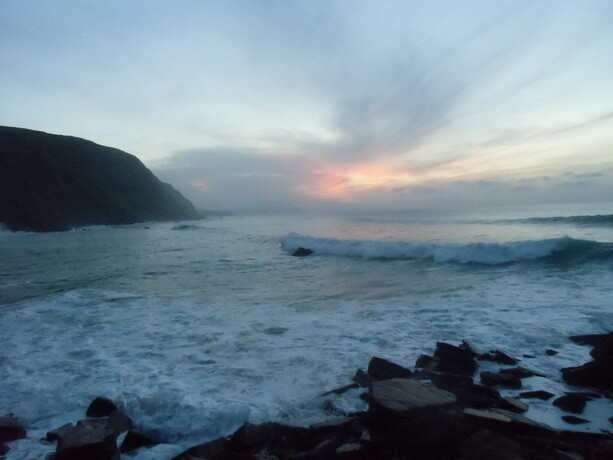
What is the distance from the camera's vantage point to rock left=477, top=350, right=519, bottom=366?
5309 millimetres

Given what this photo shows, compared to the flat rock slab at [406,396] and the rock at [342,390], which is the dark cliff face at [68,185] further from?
the flat rock slab at [406,396]

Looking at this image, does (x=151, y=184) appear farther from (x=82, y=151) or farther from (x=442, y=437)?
(x=442, y=437)

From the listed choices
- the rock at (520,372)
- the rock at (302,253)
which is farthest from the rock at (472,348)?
the rock at (302,253)

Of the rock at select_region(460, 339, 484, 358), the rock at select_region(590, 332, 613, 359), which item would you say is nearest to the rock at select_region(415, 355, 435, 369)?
the rock at select_region(460, 339, 484, 358)

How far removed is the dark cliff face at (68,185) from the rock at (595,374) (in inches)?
2717

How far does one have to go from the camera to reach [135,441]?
3.65 meters

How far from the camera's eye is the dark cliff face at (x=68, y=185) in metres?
60.3

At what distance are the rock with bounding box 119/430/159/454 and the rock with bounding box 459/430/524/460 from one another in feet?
9.81

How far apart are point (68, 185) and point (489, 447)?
3442 inches

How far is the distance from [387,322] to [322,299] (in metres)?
2.90

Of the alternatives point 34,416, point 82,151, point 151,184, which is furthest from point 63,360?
point 151,184

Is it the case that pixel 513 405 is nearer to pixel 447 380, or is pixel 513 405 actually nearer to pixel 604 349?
pixel 447 380

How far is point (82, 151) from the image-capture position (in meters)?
84.5

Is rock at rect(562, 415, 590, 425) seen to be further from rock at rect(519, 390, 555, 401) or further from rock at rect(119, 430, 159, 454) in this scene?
rock at rect(119, 430, 159, 454)
